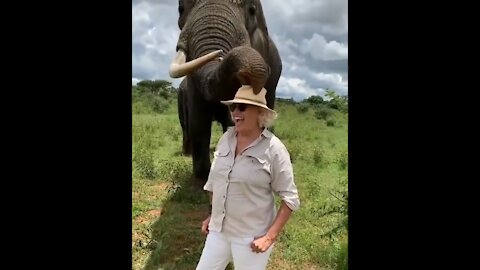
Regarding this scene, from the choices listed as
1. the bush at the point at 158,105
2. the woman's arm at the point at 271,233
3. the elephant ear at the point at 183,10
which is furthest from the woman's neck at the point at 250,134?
the bush at the point at 158,105

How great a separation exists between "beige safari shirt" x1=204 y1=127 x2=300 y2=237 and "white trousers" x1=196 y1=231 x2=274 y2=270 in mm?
47

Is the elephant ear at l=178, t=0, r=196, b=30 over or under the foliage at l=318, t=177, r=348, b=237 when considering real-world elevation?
over

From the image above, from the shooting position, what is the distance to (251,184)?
9.47 ft

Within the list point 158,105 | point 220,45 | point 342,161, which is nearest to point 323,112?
point 158,105

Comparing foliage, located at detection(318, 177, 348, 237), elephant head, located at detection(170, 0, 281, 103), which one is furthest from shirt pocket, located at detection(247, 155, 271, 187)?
foliage, located at detection(318, 177, 348, 237)

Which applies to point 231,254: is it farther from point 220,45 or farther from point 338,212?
point 338,212

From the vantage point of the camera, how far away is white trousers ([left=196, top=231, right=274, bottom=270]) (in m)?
2.95

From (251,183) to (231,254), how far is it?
1.54 ft

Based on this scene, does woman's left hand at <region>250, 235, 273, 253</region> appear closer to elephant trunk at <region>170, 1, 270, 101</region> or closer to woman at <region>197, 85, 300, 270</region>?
woman at <region>197, 85, 300, 270</region>

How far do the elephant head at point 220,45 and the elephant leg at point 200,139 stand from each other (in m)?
0.95

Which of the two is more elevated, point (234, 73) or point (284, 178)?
point (234, 73)

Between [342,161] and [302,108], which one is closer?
[342,161]

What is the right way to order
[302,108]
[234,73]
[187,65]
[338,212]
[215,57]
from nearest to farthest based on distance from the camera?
1. [234,73]
2. [187,65]
3. [215,57]
4. [338,212]
5. [302,108]
